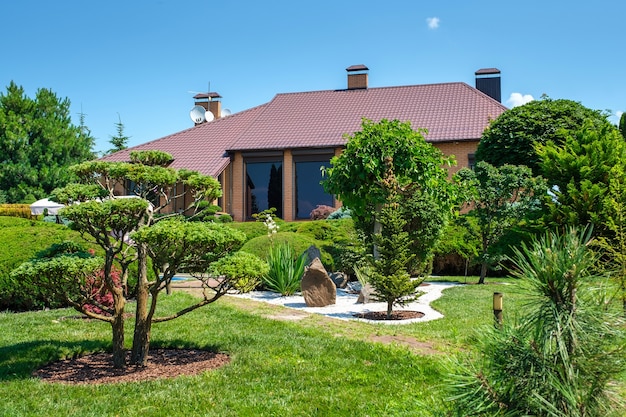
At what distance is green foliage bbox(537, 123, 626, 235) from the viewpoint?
28.8 ft

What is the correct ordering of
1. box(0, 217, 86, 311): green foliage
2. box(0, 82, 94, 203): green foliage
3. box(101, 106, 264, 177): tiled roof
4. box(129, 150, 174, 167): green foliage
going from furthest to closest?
box(0, 82, 94, 203): green foliage < box(101, 106, 264, 177): tiled roof < box(0, 217, 86, 311): green foliage < box(129, 150, 174, 167): green foliage

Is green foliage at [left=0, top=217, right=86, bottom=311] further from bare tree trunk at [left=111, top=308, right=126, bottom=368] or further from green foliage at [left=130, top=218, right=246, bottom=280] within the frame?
green foliage at [left=130, top=218, right=246, bottom=280]

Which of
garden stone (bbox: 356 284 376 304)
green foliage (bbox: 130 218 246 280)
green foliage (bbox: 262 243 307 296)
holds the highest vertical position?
green foliage (bbox: 130 218 246 280)

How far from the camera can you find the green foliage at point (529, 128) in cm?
1773

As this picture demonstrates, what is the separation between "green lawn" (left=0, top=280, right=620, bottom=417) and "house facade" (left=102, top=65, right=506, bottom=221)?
49.2 feet

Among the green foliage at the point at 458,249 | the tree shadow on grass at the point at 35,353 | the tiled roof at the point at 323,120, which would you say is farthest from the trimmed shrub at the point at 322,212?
the tree shadow on grass at the point at 35,353

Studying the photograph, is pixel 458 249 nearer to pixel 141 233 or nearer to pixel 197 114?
pixel 141 233

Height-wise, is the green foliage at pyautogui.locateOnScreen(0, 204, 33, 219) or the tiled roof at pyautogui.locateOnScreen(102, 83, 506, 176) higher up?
the tiled roof at pyautogui.locateOnScreen(102, 83, 506, 176)

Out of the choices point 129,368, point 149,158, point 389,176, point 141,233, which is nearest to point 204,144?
point 389,176

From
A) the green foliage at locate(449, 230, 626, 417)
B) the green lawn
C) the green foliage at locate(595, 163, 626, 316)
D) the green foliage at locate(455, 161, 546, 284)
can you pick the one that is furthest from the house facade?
the green foliage at locate(449, 230, 626, 417)

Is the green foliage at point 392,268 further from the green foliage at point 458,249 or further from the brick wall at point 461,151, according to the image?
the brick wall at point 461,151

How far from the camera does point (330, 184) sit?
508 inches

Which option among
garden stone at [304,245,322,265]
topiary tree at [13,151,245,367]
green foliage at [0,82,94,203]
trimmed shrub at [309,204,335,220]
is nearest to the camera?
topiary tree at [13,151,245,367]

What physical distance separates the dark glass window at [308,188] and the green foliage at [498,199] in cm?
1004
